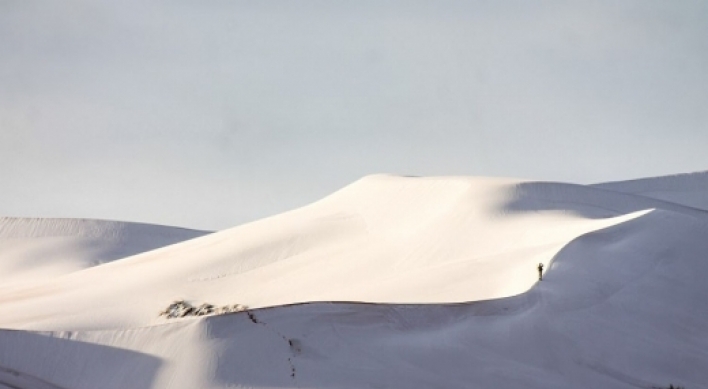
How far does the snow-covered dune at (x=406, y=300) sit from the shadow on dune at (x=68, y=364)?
2 centimetres

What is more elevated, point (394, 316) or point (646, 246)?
point (646, 246)

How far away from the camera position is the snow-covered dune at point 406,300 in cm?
1692

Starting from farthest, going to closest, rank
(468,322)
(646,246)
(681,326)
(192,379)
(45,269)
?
(45,269) < (646,246) < (681,326) < (468,322) < (192,379)

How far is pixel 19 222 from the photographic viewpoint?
43.1 meters

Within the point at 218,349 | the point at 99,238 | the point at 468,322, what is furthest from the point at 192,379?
the point at 99,238

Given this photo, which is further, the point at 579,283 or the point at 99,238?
the point at 99,238

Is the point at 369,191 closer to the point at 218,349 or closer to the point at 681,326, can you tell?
the point at 681,326

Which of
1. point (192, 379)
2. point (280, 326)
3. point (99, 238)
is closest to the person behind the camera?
point (192, 379)

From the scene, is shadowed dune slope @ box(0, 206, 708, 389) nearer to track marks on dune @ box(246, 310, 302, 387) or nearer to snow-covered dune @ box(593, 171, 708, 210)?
track marks on dune @ box(246, 310, 302, 387)

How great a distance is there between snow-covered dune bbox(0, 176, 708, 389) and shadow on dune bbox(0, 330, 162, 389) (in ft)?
0.08

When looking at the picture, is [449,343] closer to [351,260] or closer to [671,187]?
[351,260]

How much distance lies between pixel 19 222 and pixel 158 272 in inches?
660

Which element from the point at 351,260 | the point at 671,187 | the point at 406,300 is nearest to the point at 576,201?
the point at 351,260

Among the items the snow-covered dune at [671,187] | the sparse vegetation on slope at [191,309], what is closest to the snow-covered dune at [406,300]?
the sparse vegetation on slope at [191,309]
